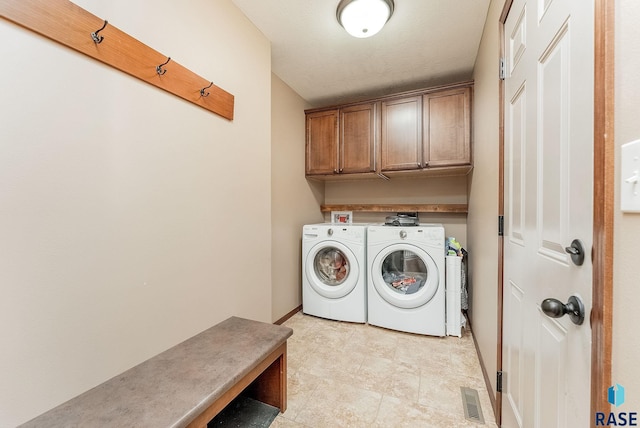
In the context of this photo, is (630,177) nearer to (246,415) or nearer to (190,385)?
(190,385)

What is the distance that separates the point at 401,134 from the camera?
2590 millimetres

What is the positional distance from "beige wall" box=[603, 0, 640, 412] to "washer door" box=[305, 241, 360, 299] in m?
2.06

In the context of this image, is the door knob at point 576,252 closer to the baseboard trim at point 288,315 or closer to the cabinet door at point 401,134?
the cabinet door at point 401,134

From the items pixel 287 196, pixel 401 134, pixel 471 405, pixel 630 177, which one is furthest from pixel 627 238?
pixel 287 196

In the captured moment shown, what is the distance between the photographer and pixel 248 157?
185cm

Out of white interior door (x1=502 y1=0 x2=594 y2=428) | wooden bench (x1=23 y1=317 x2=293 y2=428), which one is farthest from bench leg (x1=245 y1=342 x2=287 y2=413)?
white interior door (x1=502 y1=0 x2=594 y2=428)

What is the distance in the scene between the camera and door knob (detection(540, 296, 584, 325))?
623mm

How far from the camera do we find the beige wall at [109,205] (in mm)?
836

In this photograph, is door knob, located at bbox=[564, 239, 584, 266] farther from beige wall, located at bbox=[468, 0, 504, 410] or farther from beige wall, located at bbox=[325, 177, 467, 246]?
beige wall, located at bbox=[325, 177, 467, 246]

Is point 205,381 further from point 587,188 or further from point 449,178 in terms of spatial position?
point 449,178

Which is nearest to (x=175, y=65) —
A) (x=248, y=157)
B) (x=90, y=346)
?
(x=248, y=157)

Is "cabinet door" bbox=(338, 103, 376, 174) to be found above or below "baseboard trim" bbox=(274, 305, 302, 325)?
above

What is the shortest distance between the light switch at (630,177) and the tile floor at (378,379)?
1440 mm

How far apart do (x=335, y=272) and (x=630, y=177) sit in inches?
97.4
